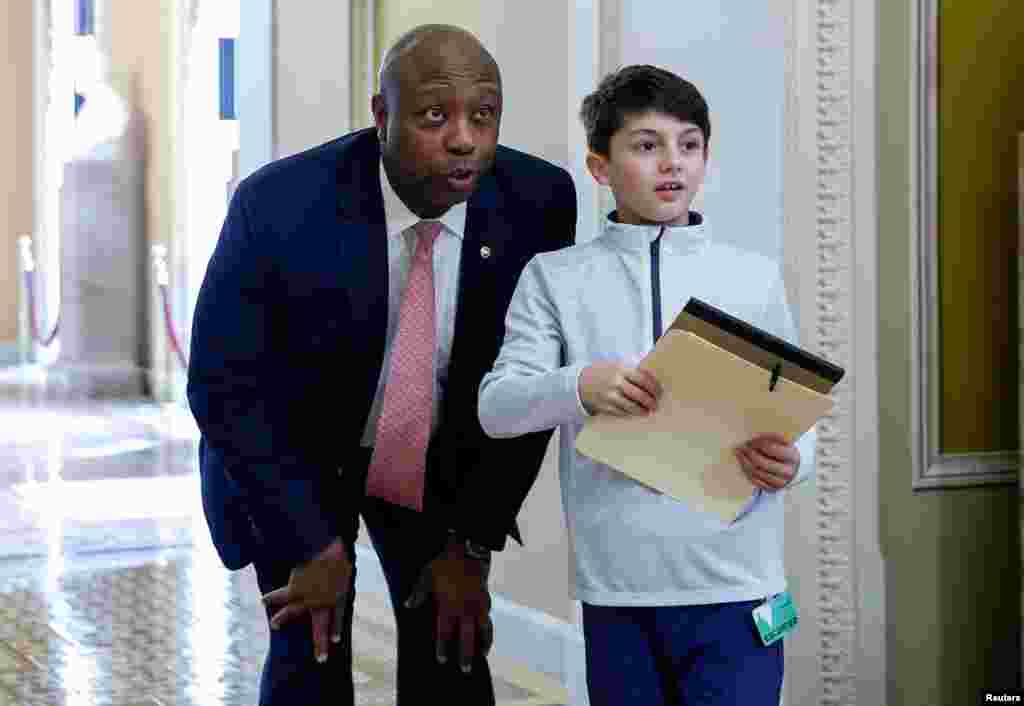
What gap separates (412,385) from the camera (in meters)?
2.88

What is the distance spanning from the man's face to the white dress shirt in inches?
5.2

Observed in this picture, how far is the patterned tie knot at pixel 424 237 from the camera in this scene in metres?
2.88

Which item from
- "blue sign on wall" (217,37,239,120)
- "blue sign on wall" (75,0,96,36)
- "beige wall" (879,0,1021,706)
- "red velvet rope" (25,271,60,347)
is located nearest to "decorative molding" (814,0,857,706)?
"beige wall" (879,0,1021,706)

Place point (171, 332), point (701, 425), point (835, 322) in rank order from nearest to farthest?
point (701, 425)
point (835, 322)
point (171, 332)

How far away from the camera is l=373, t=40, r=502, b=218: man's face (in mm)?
2674

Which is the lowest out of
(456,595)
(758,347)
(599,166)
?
(456,595)

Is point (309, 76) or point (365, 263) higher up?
point (309, 76)

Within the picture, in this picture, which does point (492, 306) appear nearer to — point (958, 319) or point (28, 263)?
point (958, 319)

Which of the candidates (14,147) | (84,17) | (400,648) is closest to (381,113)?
(400,648)

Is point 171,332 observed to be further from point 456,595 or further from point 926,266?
point 456,595

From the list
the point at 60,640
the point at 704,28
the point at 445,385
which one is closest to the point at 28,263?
the point at 60,640

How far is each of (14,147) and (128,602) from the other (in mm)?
13620

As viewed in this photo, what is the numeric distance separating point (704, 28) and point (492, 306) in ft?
5.58

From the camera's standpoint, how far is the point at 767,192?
4305 mm
